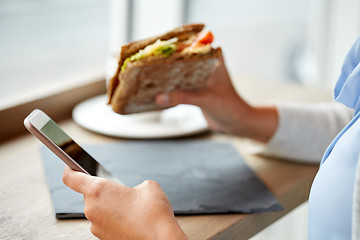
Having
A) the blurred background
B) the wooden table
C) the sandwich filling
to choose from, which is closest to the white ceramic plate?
the wooden table

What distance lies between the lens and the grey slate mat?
40.0 inches

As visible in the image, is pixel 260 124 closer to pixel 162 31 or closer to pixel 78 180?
pixel 78 180

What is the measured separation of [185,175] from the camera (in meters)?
1.14

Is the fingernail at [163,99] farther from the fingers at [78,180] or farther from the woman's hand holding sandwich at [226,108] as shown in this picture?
the fingers at [78,180]

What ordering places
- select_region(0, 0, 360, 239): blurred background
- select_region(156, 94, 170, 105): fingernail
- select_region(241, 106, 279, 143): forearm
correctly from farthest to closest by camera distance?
select_region(0, 0, 360, 239): blurred background, select_region(241, 106, 279, 143): forearm, select_region(156, 94, 170, 105): fingernail

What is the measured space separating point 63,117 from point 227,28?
1.68 metres

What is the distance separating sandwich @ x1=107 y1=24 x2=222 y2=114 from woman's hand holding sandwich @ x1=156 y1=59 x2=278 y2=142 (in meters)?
0.02

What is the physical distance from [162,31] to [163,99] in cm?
125

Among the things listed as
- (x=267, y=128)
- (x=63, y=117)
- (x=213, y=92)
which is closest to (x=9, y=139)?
(x=63, y=117)

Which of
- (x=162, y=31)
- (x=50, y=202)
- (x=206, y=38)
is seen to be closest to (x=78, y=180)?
(x=50, y=202)

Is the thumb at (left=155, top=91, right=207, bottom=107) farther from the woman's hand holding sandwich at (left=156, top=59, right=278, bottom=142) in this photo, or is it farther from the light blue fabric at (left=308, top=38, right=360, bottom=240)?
the light blue fabric at (left=308, top=38, right=360, bottom=240)

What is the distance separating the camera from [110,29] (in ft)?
7.22

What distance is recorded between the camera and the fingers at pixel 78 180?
2.79 feet

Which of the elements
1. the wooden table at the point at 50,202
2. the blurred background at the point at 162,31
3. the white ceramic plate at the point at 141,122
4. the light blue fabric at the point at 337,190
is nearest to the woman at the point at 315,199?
the light blue fabric at the point at 337,190
